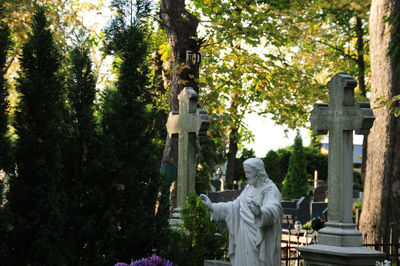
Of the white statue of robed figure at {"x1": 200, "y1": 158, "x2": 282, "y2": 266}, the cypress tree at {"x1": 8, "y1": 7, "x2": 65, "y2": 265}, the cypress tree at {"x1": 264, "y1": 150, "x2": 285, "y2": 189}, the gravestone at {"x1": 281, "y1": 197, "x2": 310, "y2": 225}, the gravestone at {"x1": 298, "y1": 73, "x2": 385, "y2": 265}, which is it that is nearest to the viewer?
the cypress tree at {"x1": 8, "y1": 7, "x2": 65, "y2": 265}

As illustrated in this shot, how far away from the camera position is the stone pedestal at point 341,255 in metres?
7.18

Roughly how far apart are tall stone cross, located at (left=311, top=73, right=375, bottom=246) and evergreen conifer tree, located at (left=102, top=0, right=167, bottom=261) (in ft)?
8.10

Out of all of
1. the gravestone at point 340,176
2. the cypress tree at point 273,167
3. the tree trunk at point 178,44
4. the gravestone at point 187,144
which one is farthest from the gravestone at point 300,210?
the cypress tree at point 273,167

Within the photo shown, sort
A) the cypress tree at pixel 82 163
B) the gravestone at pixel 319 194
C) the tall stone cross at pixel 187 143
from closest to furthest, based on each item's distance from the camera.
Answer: the cypress tree at pixel 82 163
the tall stone cross at pixel 187 143
the gravestone at pixel 319 194

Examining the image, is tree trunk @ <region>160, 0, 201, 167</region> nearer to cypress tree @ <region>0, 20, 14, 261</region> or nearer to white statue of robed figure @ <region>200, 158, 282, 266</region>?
white statue of robed figure @ <region>200, 158, 282, 266</region>

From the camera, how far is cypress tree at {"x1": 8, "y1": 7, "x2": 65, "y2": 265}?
19.2 feet

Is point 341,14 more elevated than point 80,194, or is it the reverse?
point 341,14

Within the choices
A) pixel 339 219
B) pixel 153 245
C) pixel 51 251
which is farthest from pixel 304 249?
pixel 51 251

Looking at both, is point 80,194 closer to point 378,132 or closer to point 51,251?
point 51,251

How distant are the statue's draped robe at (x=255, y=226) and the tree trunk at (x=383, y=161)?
5013 millimetres

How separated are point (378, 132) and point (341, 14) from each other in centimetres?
821

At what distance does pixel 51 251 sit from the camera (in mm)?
5863

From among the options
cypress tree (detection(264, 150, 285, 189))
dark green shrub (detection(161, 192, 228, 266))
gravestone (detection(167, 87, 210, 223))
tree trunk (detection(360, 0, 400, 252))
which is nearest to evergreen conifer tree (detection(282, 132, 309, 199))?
Answer: cypress tree (detection(264, 150, 285, 189))

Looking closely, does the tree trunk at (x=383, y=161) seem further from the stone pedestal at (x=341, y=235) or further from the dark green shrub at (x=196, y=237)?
the dark green shrub at (x=196, y=237)
